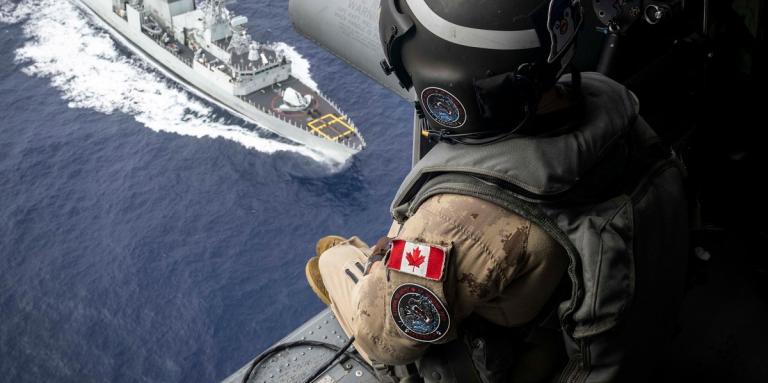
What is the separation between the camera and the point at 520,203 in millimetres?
3305

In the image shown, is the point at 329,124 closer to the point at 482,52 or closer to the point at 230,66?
the point at 230,66

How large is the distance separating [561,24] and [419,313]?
1580 mm

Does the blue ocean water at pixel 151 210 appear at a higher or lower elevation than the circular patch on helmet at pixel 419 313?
lower

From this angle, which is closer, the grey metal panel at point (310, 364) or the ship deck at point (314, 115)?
the grey metal panel at point (310, 364)

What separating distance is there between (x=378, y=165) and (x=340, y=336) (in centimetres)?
2558

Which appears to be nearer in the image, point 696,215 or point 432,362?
point 432,362

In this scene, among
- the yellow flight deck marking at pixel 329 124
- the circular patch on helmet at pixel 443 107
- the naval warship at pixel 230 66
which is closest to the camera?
the circular patch on helmet at pixel 443 107

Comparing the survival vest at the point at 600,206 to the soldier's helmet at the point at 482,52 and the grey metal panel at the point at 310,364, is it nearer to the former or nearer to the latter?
the soldier's helmet at the point at 482,52

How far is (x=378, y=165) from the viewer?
31953 millimetres

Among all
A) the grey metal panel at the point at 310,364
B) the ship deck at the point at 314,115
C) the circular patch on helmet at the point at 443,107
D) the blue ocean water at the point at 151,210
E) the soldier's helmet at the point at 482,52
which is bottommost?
the blue ocean water at the point at 151,210

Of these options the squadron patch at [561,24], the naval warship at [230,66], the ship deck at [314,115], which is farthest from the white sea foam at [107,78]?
the squadron patch at [561,24]

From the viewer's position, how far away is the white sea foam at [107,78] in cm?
3366

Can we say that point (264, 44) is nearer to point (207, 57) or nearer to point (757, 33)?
point (207, 57)

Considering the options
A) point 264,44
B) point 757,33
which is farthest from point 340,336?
point 264,44
